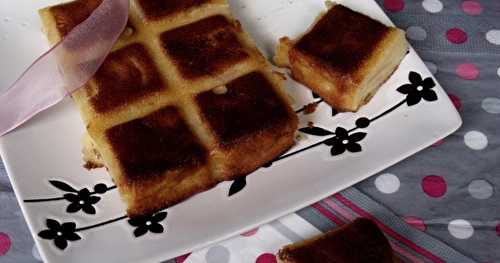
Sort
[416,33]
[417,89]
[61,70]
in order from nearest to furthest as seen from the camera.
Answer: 1. [61,70]
2. [417,89]
3. [416,33]

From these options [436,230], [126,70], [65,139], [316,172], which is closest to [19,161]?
[65,139]

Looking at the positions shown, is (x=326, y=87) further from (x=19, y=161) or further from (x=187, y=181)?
(x=19, y=161)

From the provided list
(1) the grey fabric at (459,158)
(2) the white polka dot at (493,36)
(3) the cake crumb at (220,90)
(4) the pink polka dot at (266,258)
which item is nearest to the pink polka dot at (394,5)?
(1) the grey fabric at (459,158)

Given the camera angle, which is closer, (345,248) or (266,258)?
(345,248)

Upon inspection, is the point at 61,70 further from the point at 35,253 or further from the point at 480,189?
the point at 480,189

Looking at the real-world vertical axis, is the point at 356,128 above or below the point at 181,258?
below

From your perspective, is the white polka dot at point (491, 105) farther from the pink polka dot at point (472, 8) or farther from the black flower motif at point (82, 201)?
the black flower motif at point (82, 201)

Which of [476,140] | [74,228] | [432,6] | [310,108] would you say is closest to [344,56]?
[310,108]

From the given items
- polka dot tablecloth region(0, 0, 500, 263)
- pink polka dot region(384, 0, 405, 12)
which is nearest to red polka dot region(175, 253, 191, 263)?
polka dot tablecloth region(0, 0, 500, 263)
